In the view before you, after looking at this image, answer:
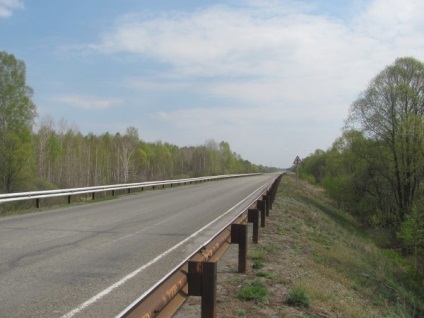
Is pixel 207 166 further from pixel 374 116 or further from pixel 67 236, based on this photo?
pixel 67 236

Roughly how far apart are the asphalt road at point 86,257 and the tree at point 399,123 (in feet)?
81.3

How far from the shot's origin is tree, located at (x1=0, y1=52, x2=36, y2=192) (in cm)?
3653

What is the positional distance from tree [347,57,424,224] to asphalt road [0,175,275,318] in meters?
24.8

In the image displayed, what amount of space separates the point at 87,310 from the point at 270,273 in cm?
350

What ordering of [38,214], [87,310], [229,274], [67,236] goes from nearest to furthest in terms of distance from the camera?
[87,310]
[229,274]
[67,236]
[38,214]

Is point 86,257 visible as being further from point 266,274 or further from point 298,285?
point 298,285

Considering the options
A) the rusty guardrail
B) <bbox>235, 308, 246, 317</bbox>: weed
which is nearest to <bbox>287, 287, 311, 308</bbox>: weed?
<bbox>235, 308, 246, 317</bbox>: weed

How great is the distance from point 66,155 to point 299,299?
77.7 m

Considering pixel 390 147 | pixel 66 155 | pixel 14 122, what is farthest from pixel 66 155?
pixel 390 147

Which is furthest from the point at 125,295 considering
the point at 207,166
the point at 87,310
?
the point at 207,166

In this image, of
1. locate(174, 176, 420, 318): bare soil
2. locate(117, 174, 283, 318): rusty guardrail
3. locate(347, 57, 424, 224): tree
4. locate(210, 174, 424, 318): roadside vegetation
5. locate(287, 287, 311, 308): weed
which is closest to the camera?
locate(117, 174, 283, 318): rusty guardrail

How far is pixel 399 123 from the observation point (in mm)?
34781

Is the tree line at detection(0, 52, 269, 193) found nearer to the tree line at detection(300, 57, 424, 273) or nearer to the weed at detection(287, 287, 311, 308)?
the tree line at detection(300, 57, 424, 273)

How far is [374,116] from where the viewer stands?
120 feet
